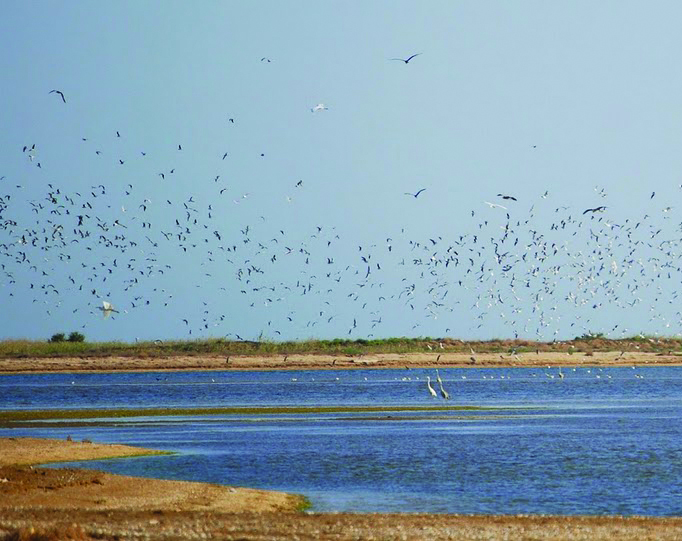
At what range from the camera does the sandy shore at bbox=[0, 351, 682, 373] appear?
10775 cm

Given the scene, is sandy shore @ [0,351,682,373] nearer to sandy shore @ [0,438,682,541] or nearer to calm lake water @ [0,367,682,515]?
calm lake water @ [0,367,682,515]

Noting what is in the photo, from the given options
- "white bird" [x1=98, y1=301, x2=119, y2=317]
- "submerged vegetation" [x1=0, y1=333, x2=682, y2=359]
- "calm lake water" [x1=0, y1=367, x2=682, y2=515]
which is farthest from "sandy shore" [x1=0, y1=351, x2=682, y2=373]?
"white bird" [x1=98, y1=301, x2=119, y2=317]

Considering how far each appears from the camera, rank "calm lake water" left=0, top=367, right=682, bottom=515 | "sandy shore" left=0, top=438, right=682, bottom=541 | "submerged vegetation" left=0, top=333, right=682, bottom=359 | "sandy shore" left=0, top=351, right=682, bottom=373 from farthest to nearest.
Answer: "submerged vegetation" left=0, top=333, right=682, bottom=359 → "sandy shore" left=0, top=351, right=682, bottom=373 → "calm lake water" left=0, top=367, right=682, bottom=515 → "sandy shore" left=0, top=438, right=682, bottom=541

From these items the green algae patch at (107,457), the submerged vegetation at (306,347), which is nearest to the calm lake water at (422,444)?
the green algae patch at (107,457)

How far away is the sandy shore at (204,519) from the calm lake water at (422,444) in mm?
2179

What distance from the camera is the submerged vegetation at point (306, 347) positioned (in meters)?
117

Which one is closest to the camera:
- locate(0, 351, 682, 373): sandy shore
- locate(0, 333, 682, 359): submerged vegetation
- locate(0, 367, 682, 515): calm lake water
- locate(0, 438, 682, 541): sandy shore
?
locate(0, 438, 682, 541): sandy shore

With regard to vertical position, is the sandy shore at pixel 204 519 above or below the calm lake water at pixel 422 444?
below

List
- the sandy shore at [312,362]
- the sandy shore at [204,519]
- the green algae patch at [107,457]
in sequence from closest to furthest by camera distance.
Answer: the sandy shore at [204,519] < the green algae patch at [107,457] < the sandy shore at [312,362]

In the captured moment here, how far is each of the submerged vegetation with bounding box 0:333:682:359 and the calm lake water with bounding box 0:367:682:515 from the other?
39.0m

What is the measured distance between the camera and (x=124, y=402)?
64188mm

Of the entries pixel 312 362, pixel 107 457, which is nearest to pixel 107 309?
pixel 107 457

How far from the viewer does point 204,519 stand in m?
21.8

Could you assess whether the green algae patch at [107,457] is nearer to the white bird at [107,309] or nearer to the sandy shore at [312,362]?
the white bird at [107,309]
